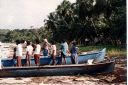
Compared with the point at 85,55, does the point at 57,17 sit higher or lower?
higher

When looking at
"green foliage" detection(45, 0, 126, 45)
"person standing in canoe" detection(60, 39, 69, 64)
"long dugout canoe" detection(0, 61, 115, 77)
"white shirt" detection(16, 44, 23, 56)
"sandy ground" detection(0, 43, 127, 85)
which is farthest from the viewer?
"green foliage" detection(45, 0, 126, 45)

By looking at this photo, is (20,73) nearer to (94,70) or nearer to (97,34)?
(94,70)

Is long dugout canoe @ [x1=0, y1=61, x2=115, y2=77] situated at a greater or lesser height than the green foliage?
lesser

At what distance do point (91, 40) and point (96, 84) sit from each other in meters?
41.8

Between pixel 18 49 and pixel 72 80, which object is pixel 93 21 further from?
pixel 72 80

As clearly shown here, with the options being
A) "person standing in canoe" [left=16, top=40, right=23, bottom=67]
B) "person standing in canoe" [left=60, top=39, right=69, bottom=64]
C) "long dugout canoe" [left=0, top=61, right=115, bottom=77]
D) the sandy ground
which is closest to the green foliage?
"person standing in canoe" [left=60, top=39, right=69, bottom=64]

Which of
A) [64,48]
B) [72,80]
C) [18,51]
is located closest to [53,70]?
[72,80]

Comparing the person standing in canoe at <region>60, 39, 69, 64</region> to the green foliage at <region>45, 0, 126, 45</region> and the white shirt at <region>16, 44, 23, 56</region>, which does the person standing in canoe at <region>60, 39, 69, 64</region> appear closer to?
the white shirt at <region>16, 44, 23, 56</region>

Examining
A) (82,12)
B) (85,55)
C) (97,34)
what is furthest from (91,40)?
(85,55)

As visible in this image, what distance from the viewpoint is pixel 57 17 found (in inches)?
2606

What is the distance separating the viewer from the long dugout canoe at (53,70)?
13.0 m

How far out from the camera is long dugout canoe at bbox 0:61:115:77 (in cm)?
1297

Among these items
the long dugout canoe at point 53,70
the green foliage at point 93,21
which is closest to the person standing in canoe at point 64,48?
the long dugout canoe at point 53,70

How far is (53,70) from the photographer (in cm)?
1312
